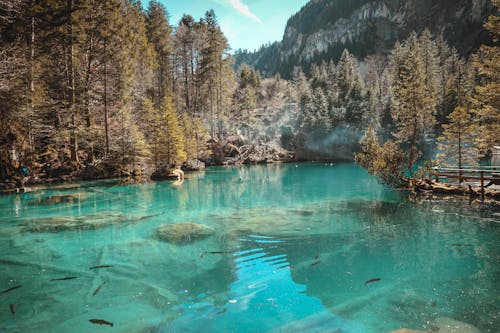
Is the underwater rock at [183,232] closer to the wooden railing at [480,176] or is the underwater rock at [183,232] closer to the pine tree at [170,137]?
the wooden railing at [480,176]

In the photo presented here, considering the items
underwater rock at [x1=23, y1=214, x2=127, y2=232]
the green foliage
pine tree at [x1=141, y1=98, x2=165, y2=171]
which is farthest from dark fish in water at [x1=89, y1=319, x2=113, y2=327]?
pine tree at [x1=141, y1=98, x2=165, y2=171]

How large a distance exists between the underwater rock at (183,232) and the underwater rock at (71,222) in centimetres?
318

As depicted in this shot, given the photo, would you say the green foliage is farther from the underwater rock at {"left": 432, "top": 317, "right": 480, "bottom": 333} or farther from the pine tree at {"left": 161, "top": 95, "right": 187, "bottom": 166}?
the pine tree at {"left": 161, "top": 95, "right": 187, "bottom": 166}

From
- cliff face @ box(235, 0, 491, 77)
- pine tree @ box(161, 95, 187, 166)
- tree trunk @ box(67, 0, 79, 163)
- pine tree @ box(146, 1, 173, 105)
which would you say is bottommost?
pine tree @ box(161, 95, 187, 166)

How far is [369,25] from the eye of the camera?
121m

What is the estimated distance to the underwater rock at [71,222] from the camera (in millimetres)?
13539

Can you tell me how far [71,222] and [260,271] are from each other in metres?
10.6

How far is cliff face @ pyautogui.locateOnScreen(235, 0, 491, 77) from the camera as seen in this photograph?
94.4 meters

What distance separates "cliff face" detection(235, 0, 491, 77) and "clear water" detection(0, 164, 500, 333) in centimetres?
9874

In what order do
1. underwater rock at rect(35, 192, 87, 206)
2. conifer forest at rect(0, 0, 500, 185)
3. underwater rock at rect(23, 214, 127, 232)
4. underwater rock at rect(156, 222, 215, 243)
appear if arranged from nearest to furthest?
underwater rock at rect(156, 222, 215, 243), underwater rock at rect(23, 214, 127, 232), underwater rock at rect(35, 192, 87, 206), conifer forest at rect(0, 0, 500, 185)

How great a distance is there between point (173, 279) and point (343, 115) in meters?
55.7

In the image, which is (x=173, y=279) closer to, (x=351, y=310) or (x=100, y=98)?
(x=351, y=310)

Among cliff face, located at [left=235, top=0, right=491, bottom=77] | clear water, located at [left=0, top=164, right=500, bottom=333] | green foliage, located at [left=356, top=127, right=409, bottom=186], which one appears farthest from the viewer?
cliff face, located at [left=235, top=0, right=491, bottom=77]

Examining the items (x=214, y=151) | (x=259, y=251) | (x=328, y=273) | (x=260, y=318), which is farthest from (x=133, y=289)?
(x=214, y=151)
